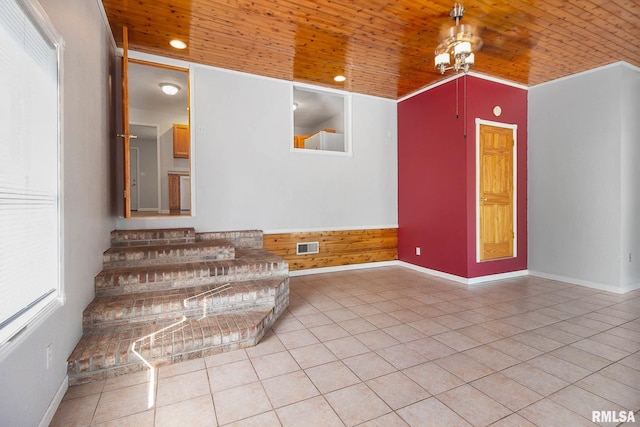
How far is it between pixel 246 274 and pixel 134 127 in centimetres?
636

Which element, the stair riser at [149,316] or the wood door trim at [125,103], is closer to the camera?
the stair riser at [149,316]

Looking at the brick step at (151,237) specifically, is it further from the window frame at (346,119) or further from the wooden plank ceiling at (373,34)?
the wooden plank ceiling at (373,34)

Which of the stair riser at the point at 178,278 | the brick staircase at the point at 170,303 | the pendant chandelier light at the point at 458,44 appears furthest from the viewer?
the pendant chandelier light at the point at 458,44

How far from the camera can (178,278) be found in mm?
2969

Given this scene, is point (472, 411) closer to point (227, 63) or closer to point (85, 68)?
point (85, 68)

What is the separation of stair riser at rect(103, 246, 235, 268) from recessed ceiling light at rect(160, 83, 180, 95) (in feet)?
12.1

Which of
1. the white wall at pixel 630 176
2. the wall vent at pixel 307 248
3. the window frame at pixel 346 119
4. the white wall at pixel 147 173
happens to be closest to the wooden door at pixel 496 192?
the white wall at pixel 630 176

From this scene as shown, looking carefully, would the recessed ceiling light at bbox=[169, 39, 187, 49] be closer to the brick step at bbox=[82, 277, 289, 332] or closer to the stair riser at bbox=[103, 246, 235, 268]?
the stair riser at bbox=[103, 246, 235, 268]

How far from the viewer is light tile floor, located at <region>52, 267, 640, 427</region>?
5.64 ft

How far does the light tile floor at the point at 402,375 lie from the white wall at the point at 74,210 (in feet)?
1.18

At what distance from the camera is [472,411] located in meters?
1.74

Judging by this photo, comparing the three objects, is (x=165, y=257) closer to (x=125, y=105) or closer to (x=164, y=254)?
(x=164, y=254)

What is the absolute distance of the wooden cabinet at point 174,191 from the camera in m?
7.70

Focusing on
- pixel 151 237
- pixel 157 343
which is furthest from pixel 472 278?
pixel 151 237
